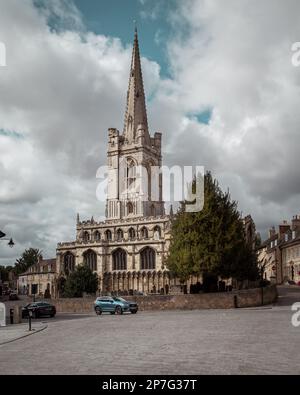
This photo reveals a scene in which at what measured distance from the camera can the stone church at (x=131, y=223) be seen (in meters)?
84.7

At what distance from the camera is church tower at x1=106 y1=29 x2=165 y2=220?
4072 inches

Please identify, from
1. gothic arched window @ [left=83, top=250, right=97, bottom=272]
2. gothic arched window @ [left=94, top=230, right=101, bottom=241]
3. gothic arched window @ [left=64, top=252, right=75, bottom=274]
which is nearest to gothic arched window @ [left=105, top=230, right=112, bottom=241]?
gothic arched window @ [left=94, top=230, right=101, bottom=241]

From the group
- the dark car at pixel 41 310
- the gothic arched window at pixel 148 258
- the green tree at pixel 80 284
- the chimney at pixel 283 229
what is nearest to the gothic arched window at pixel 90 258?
the gothic arched window at pixel 148 258

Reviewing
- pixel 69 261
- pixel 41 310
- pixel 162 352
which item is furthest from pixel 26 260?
pixel 162 352

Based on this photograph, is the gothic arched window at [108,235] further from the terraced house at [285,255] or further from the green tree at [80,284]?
the terraced house at [285,255]

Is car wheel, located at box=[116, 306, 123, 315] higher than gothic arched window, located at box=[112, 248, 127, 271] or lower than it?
lower

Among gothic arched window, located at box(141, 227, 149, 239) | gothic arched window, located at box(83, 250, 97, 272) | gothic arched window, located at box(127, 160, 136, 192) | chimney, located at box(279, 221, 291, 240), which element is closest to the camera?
chimney, located at box(279, 221, 291, 240)

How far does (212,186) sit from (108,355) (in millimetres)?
30945

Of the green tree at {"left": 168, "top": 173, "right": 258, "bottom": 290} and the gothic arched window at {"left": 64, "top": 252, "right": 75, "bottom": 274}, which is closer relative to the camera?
the green tree at {"left": 168, "top": 173, "right": 258, "bottom": 290}

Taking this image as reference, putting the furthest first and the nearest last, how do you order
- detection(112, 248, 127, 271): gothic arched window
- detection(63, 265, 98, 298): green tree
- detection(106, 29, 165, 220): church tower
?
detection(106, 29, 165, 220): church tower, detection(112, 248, 127, 271): gothic arched window, detection(63, 265, 98, 298): green tree

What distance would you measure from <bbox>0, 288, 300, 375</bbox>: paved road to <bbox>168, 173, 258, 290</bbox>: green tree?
19344mm

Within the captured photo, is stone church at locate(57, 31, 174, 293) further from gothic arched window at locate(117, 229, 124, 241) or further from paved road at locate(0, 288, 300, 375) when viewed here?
paved road at locate(0, 288, 300, 375)

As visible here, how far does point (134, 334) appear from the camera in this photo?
66.0 ft
